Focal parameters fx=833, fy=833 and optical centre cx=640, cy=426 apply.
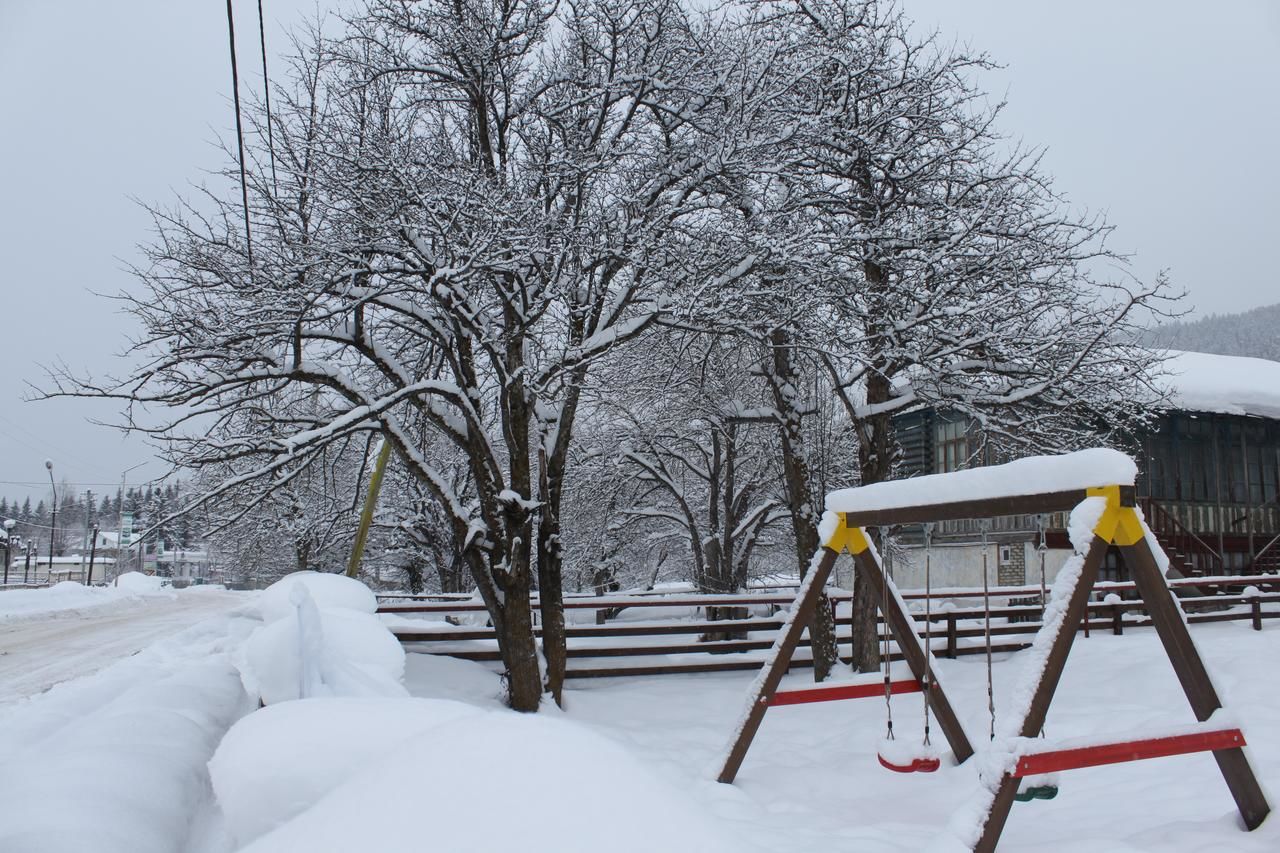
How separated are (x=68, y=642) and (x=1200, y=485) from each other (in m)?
25.8

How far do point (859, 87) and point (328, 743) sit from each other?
969cm

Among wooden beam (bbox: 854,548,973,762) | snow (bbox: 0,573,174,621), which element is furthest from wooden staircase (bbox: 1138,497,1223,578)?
snow (bbox: 0,573,174,621)

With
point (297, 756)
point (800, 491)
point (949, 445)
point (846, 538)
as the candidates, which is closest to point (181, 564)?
point (949, 445)

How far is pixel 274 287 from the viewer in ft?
26.4

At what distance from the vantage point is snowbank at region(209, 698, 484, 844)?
10.0 feet

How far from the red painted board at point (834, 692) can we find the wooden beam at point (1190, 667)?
1.95 meters

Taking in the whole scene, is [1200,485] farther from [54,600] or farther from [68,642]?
[54,600]

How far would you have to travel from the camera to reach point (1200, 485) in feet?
65.9

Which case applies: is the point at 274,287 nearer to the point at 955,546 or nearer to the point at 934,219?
the point at 934,219

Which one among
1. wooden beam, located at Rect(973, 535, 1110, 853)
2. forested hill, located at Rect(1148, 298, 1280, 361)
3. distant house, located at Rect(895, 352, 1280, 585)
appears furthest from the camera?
forested hill, located at Rect(1148, 298, 1280, 361)

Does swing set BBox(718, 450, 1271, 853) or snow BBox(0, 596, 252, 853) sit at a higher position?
swing set BBox(718, 450, 1271, 853)

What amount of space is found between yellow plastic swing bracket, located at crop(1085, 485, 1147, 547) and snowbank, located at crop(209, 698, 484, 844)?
3.24m

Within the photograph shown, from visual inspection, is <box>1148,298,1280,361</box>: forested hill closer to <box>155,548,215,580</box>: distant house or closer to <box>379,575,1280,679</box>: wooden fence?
<box>379,575,1280,679</box>: wooden fence

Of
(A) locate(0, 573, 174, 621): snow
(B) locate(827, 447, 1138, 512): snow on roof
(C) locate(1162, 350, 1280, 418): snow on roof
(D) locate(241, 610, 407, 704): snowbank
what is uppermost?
(C) locate(1162, 350, 1280, 418): snow on roof
